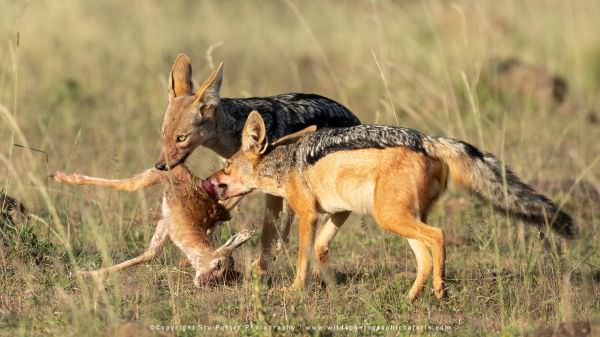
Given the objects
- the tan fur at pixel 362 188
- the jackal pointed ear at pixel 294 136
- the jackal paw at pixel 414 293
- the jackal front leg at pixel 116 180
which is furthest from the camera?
the jackal pointed ear at pixel 294 136

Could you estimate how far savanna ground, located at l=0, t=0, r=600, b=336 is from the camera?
241 inches

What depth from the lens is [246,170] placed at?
7.00 metres

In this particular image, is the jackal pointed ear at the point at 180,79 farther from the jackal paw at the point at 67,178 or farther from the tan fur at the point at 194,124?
the jackal paw at the point at 67,178

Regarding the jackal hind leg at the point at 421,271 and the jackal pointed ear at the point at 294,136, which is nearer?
the jackal hind leg at the point at 421,271

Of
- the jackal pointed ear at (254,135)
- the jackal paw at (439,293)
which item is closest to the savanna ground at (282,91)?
the jackal paw at (439,293)

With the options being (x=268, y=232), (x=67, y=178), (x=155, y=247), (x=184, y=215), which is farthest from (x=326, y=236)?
(x=67, y=178)

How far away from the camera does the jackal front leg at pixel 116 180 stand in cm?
671

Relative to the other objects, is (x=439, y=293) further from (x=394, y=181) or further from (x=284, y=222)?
(x=284, y=222)

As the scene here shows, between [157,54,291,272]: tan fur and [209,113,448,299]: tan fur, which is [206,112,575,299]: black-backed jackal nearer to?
[209,113,448,299]: tan fur

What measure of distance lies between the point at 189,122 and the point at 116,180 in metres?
0.72

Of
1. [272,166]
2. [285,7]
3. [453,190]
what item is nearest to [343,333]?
[272,166]

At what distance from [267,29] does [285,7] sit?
4.19 m

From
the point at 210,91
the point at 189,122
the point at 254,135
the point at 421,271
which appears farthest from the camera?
the point at 210,91

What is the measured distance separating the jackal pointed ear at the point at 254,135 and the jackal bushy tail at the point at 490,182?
129 cm
